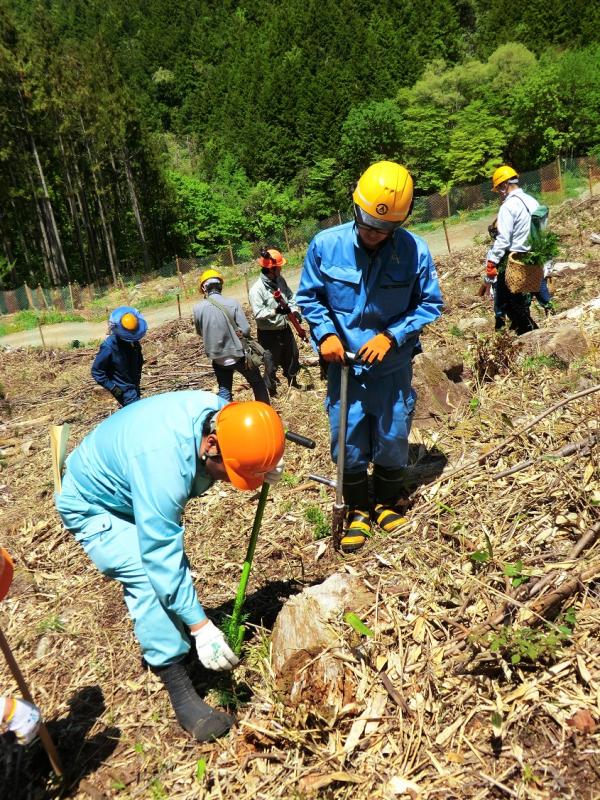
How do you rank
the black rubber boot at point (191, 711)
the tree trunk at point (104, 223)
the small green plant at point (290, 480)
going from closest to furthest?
the black rubber boot at point (191, 711), the small green plant at point (290, 480), the tree trunk at point (104, 223)

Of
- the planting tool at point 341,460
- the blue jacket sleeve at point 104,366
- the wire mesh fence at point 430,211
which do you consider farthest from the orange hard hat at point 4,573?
the wire mesh fence at point 430,211

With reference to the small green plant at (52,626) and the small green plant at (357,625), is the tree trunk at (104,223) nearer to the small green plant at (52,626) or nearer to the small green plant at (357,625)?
the small green plant at (52,626)

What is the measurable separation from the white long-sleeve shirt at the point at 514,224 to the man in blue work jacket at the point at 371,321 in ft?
10.3

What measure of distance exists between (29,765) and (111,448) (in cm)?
159

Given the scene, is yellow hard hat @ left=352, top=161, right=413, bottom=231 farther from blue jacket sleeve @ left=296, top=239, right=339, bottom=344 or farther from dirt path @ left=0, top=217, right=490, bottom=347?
dirt path @ left=0, top=217, right=490, bottom=347

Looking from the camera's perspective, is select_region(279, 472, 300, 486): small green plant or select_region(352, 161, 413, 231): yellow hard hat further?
select_region(279, 472, 300, 486): small green plant

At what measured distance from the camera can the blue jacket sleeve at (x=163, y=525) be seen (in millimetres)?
2406

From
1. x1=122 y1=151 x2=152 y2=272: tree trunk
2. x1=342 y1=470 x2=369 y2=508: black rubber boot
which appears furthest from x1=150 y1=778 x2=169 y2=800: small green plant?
x1=122 y1=151 x2=152 y2=272: tree trunk

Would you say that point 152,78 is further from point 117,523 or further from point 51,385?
point 117,523

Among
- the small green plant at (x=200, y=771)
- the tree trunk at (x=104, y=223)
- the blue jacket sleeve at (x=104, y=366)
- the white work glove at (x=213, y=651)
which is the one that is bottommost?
the small green plant at (x=200, y=771)

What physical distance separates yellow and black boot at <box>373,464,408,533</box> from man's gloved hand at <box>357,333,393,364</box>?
2.66 feet

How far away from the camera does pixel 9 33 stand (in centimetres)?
2688

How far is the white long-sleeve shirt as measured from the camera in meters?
6.02

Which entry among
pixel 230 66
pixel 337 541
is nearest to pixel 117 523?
pixel 337 541
